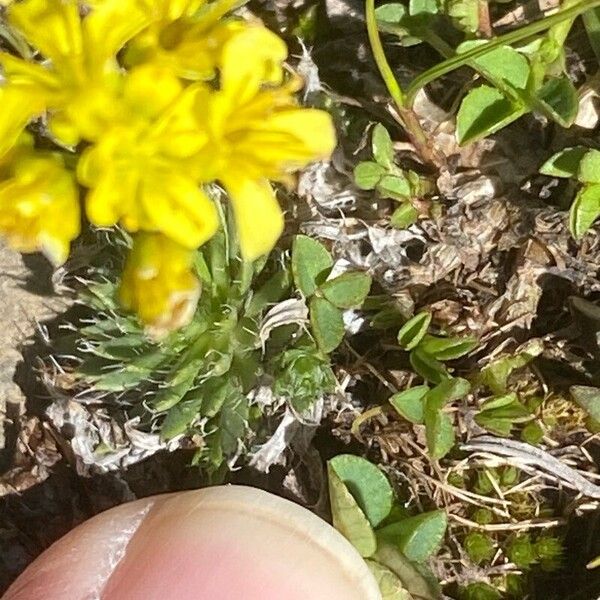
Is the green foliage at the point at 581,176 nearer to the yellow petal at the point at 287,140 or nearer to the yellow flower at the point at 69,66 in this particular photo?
the yellow petal at the point at 287,140

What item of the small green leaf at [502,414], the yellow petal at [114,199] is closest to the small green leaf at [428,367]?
the small green leaf at [502,414]

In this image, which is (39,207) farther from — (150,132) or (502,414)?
(502,414)

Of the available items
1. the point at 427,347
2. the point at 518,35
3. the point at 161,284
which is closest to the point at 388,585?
the point at 427,347

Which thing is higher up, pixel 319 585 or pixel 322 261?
pixel 322 261

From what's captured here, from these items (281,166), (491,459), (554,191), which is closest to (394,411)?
(491,459)

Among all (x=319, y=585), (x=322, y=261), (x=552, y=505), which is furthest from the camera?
(x=552, y=505)

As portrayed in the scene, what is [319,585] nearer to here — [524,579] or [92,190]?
[524,579]
